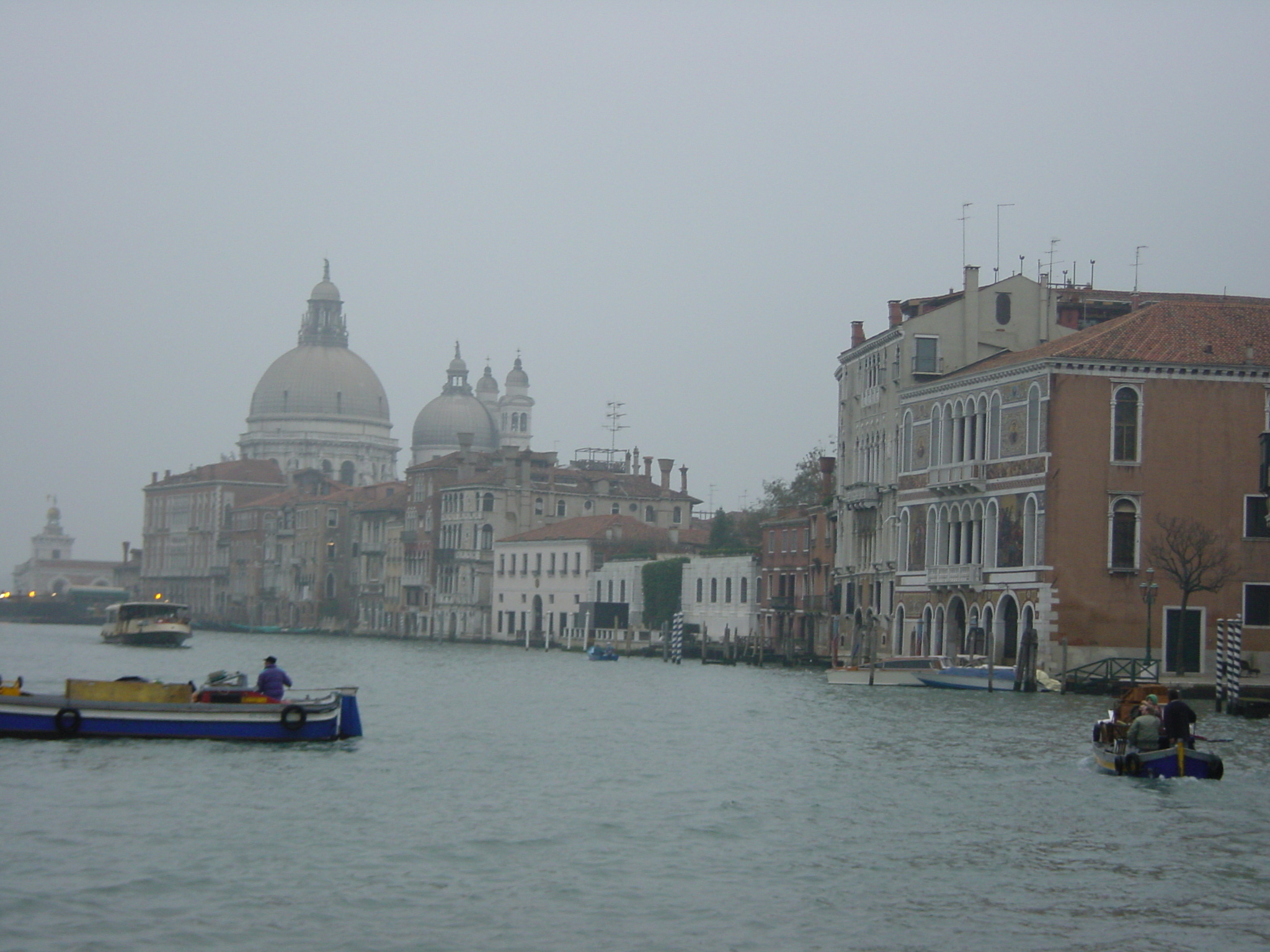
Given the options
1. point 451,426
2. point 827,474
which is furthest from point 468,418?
point 827,474

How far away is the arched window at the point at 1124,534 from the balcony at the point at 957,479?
407 cm

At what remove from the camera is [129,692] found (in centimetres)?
2777

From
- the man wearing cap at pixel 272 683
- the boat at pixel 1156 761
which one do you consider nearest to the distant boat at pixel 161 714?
the man wearing cap at pixel 272 683

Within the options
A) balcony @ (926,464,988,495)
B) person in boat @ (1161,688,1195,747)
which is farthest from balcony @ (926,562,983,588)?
person in boat @ (1161,688,1195,747)

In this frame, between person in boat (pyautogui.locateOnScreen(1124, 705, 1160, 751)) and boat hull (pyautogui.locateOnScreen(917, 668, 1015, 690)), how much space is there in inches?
770

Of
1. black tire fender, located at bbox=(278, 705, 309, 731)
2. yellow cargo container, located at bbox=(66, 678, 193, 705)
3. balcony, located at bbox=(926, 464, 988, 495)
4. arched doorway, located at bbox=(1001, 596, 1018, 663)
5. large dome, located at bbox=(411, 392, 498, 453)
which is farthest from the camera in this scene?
large dome, located at bbox=(411, 392, 498, 453)

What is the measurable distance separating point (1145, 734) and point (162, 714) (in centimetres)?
1340

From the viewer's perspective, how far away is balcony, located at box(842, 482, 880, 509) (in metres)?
58.0

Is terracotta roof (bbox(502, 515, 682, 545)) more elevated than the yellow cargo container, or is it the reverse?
terracotta roof (bbox(502, 515, 682, 545))

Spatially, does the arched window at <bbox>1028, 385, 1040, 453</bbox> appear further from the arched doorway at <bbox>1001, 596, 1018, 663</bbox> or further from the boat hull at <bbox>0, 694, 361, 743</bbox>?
the boat hull at <bbox>0, 694, 361, 743</bbox>

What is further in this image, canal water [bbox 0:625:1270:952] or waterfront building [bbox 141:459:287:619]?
waterfront building [bbox 141:459:287:619]

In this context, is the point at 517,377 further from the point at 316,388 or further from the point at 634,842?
the point at 634,842

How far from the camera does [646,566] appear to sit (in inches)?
3110

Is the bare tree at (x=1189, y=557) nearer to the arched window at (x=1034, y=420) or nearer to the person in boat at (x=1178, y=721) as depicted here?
the arched window at (x=1034, y=420)
